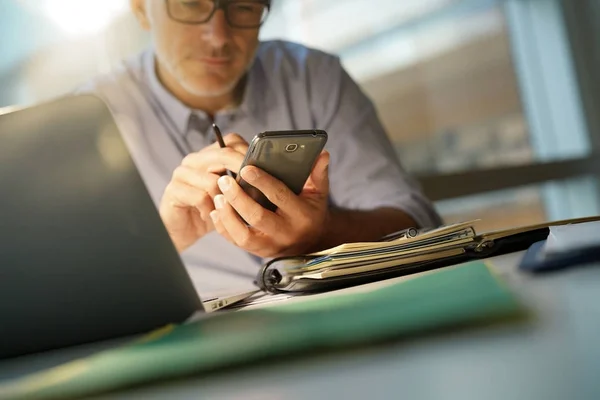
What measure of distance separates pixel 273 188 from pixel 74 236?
0.85 ft

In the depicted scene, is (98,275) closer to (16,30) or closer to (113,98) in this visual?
(113,98)

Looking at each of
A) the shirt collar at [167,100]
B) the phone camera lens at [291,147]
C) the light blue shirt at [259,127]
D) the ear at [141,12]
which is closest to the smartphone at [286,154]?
the phone camera lens at [291,147]

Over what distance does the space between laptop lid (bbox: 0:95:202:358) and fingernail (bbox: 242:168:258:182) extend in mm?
135

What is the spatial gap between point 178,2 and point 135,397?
3.15 feet

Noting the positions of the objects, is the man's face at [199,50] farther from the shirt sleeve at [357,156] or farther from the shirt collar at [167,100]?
the shirt sleeve at [357,156]

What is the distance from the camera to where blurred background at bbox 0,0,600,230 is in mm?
1128

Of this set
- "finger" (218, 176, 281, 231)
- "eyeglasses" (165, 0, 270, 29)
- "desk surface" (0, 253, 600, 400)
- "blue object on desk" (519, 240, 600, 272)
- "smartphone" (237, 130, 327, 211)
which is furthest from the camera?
"eyeglasses" (165, 0, 270, 29)

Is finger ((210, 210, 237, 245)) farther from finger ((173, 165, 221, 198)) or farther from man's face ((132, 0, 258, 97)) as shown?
man's face ((132, 0, 258, 97))

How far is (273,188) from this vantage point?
0.67 metres

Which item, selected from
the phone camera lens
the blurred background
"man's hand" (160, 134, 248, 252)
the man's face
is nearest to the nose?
the man's face

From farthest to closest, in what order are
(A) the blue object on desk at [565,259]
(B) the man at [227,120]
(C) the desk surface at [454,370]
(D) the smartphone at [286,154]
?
(B) the man at [227,120]
(D) the smartphone at [286,154]
(A) the blue object on desk at [565,259]
(C) the desk surface at [454,370]

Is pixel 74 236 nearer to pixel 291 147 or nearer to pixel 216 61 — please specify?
pixel 291 147

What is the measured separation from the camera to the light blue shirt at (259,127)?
38.8 inches

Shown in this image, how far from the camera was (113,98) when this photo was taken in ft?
3.54
